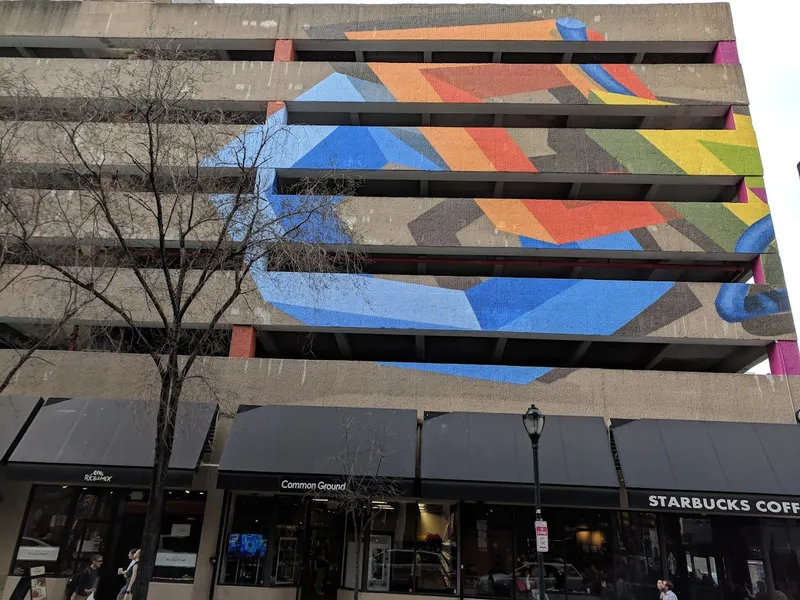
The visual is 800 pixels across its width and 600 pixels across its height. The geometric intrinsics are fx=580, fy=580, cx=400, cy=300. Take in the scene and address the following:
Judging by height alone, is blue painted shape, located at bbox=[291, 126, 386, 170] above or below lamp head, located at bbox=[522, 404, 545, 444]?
above

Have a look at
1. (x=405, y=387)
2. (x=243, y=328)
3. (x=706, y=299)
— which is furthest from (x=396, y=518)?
(x=706, y=299)

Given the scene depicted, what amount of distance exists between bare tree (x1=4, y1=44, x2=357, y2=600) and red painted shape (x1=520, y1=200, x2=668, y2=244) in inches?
255

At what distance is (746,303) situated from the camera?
17109 mm

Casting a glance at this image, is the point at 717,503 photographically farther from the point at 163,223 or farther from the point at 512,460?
the point at 163,223

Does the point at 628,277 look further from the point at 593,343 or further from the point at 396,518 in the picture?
the point at 396,518

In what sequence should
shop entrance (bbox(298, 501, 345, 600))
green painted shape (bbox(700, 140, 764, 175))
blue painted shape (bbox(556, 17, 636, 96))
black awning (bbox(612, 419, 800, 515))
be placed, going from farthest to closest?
blue painted shape (bbox(556, 17, 636, 96)), green painted shape (bbox(700, 140, 764, 175)), shop entrance (bbox(298, 501, 345, 600)), black awning (bbox(612, 419, 800, 515))

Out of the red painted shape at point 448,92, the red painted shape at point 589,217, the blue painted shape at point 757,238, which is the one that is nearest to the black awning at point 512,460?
the red painted shape at point 589,217

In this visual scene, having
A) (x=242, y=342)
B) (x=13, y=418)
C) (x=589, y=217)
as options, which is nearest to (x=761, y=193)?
(x=589, y=217)

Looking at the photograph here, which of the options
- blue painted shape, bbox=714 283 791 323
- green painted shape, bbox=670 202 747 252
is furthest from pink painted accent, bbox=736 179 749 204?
blue painted shape, bbox=714 283 791 323

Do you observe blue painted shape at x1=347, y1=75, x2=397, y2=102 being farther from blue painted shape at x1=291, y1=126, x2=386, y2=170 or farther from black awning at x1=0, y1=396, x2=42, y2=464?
black awning at x1=0, y1=396, x2=42, y2=464

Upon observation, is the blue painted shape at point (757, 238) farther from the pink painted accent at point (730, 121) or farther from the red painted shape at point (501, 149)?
the red painted shape at point (501, 149)

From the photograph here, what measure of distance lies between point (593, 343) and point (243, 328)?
11.4 meters

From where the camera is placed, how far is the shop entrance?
15992 millimetres

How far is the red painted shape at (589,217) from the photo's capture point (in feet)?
59.3
